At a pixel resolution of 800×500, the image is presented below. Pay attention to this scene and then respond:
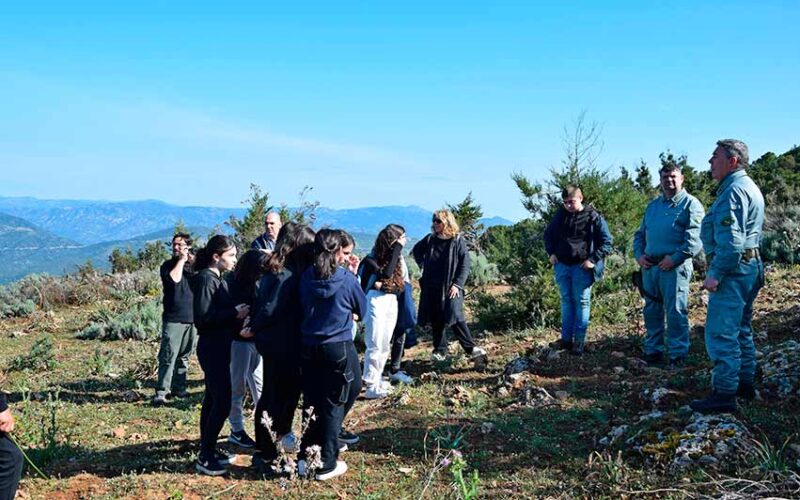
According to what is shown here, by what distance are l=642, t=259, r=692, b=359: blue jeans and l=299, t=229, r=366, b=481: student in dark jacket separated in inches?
141

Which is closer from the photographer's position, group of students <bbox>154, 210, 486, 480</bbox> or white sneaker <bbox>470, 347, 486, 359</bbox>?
group of students <bbox>154, 210, 486, 480</bbox>

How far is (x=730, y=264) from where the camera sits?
15.0 feet

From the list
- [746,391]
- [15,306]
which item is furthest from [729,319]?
[15,306]

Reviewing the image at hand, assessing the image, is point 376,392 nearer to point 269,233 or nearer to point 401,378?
point 401,378

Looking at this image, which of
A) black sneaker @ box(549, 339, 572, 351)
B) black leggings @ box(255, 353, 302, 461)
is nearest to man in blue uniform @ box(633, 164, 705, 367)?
black sneaker @ box(549, 339, 572, 351)

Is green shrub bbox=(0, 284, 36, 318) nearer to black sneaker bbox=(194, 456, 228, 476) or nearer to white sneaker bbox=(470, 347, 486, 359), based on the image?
white sneaker bbox=(470, 347, 486, 359)

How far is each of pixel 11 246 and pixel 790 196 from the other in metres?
205

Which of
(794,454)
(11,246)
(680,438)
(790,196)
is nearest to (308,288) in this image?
(680,438)

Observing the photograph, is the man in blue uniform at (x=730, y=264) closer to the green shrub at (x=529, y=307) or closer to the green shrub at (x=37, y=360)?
the green shrub at (x=529, y=307)

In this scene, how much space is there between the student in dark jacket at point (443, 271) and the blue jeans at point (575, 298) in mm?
1145

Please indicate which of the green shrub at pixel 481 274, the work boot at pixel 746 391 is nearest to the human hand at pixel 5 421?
the work boot at pixel 746 391

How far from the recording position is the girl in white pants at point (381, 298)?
6.20m

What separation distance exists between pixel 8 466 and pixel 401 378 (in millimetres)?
4014

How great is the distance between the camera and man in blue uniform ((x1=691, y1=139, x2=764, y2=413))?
459 centimetres
